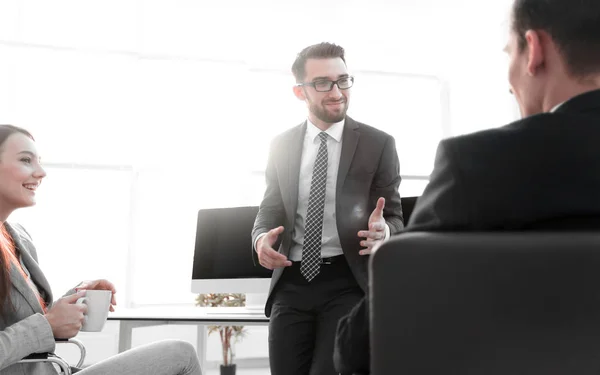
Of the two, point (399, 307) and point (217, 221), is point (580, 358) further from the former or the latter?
point (217, 221)

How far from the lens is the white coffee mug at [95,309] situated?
1.78 m

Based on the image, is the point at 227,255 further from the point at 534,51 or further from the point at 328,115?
the point at 534,51

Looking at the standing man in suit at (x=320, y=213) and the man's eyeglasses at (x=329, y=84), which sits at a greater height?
the man's eyeglasses at (x=329, y=84)

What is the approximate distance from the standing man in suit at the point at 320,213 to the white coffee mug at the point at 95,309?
538 mm

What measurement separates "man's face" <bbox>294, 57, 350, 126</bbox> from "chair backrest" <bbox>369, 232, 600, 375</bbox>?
1.35 m

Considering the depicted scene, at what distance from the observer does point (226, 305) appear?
14.3 feet

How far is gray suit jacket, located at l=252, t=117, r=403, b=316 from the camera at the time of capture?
1793 millimetres

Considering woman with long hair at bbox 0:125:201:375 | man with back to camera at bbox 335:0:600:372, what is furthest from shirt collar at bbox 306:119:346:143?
man with back to camera at bbox 335:0:600:372

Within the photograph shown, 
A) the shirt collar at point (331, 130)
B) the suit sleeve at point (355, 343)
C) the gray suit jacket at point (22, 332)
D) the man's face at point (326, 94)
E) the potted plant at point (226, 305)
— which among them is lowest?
the potted plant at point (226, 305)

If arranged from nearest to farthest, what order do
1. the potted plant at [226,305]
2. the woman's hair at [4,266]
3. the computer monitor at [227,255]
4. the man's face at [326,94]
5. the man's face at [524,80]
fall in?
the man's face at [524,80]
the woman's hair at [4,266]
the man's face at [326,94]
the computer monitor at [227,255]
the potted plant at [226,305]

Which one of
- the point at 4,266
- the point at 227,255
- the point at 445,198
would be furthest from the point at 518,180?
the point at 227,255

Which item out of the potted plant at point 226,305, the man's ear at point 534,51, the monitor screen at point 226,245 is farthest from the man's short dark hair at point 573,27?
the potted plant at point 226,305

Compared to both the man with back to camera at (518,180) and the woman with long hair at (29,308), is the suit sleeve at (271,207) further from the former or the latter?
the man with back to camera at (518,180)

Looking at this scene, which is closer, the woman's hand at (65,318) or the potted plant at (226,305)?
the woman's hand at (65,318)
